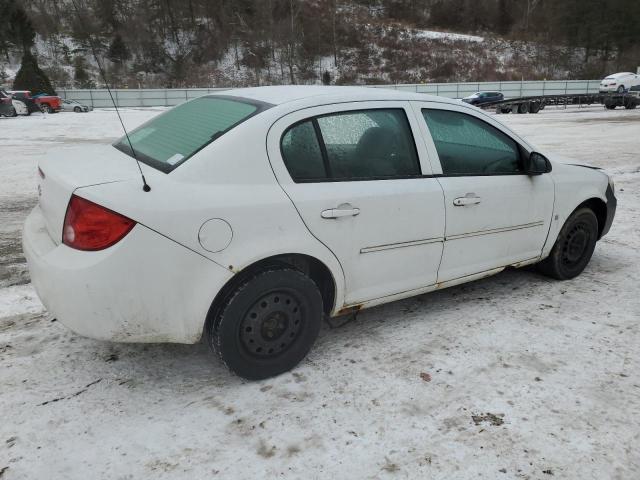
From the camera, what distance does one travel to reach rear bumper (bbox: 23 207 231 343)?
2387 millimetres

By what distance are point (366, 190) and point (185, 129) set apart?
1.13m

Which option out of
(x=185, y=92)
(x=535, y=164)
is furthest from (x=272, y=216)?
(x=185, y=92)

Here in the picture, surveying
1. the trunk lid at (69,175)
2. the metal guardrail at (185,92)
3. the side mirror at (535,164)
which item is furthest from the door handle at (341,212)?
the metal guardrail at (185,92)

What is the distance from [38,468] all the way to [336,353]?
5.47 ft

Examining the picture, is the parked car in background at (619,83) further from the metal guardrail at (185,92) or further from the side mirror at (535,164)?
the side mirror at (535,164)

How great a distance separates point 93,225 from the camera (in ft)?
7.92

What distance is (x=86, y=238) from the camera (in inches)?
95.8

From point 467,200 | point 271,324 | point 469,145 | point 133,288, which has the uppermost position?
point 469,145

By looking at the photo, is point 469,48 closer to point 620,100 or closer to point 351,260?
point 620,100

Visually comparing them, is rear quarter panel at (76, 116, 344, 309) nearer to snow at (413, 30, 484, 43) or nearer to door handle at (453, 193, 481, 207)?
door handle at (453, 193, 481, 207)

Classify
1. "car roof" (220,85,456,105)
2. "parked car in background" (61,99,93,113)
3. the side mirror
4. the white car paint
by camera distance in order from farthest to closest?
"parked car in background" (61,99,93,113) < the side mirror < "car roof" (220,85,456,105) < the white car paint

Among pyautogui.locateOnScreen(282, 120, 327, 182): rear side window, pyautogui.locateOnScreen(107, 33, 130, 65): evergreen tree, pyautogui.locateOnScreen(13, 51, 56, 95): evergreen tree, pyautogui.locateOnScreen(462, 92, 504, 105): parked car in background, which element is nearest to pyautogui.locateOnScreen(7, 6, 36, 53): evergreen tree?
pyautogui.locateOnScreen(13, 51, 56, 95): evergreen tree

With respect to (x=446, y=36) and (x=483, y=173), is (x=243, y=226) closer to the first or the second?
(x=483, y=173)

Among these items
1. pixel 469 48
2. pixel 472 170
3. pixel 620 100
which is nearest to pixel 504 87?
pixel 620 100
